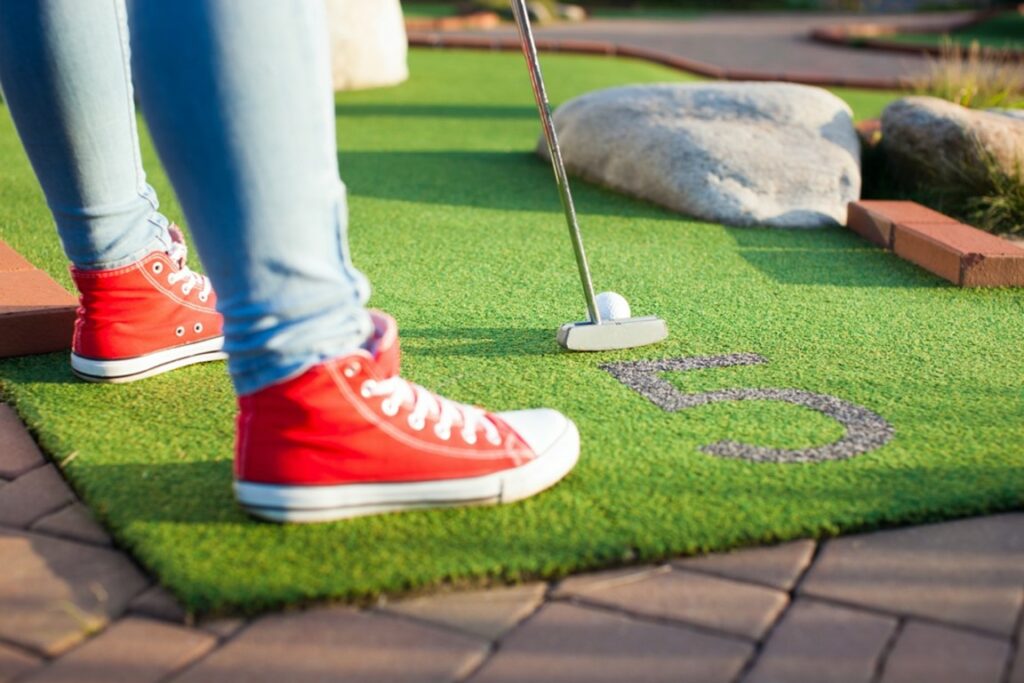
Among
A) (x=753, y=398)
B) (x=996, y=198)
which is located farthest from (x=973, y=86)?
(x=753, y=398)

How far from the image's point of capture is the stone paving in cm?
135

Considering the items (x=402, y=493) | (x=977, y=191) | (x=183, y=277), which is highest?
(x=183, y=277)

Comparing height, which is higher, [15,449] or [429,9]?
[15,449]

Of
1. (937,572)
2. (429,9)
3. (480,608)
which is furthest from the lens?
(429,9)

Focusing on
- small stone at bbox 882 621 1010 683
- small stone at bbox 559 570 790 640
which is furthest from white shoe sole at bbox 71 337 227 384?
small stone at bbox 882 621 1010 683

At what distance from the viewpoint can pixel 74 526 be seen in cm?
168

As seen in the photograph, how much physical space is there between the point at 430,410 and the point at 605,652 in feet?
1.56

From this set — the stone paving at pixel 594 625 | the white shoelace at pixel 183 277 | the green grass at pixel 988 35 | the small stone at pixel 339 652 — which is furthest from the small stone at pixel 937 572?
the green grass at pixel 988 35

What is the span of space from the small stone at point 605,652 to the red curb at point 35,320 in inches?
55.6

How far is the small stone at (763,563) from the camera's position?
5.07ft

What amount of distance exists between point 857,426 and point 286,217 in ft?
3.62

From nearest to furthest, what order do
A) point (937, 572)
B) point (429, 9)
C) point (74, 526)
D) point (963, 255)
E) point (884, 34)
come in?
point (937, 572) < point (74, 526) < point (963, 255) < point (884, 34) < point (429, 9)

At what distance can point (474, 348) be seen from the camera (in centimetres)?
248

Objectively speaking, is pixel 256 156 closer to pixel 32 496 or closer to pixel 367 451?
pixel 367 451
